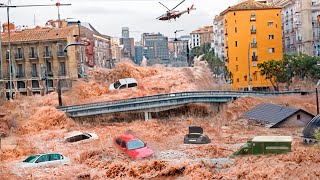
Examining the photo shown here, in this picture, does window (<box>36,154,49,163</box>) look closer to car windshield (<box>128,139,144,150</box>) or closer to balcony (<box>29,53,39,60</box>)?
car windshield (<box>128,139,144,150</box>)

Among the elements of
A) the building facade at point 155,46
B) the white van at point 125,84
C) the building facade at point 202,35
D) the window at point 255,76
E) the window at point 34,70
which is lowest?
the white van at point 125,84

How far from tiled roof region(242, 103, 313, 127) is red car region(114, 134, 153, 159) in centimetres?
1151

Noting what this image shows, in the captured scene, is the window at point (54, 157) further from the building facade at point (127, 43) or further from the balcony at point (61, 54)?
the building facade at point (127, 43)

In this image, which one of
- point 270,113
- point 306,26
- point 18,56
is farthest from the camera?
point 306,26

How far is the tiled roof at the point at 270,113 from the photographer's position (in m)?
32.2

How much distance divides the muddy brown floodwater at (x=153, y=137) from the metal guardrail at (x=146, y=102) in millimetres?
760

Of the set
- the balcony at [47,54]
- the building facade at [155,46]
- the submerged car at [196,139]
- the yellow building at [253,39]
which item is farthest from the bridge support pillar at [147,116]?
the building facade at [155,46]

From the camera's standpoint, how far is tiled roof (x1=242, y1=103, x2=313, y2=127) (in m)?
32.2

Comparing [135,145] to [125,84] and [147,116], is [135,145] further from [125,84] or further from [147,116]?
[125,84]

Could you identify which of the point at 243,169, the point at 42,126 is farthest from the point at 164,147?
the point at 42,126

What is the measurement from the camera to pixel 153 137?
29.9 m

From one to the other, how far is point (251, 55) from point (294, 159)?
38.2 metres

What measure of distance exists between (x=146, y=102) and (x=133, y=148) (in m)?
14.2

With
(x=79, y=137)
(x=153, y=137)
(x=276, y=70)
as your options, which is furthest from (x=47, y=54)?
(x=153, y=137)
